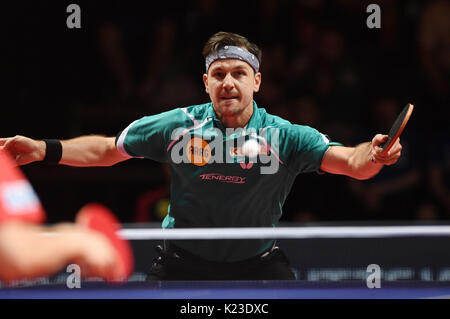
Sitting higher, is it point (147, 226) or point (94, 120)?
point (94, 120)

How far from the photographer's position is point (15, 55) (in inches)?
211

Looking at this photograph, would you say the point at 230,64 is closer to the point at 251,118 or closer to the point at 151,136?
the point at 251,118

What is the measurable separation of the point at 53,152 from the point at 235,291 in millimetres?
1366

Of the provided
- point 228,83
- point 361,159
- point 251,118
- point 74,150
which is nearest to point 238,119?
point 251,118

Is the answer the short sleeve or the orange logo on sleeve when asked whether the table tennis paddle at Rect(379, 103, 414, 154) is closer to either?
the orange logo on sleeve

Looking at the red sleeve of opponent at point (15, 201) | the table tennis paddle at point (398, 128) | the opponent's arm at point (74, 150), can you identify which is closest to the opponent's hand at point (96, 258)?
the red sleeve of opponent at point (15, 201)

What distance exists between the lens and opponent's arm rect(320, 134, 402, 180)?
274 centimetres

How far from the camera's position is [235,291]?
8.45ft

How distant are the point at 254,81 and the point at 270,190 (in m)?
0.61

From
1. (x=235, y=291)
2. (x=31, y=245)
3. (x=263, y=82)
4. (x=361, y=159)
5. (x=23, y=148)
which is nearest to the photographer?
(x=31, y=245)

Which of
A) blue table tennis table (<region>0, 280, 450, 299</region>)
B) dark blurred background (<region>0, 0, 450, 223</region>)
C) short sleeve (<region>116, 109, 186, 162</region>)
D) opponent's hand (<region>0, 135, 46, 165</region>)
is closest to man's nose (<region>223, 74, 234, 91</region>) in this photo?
short sleeve (<region>116, 109, 186, 162</region>)
